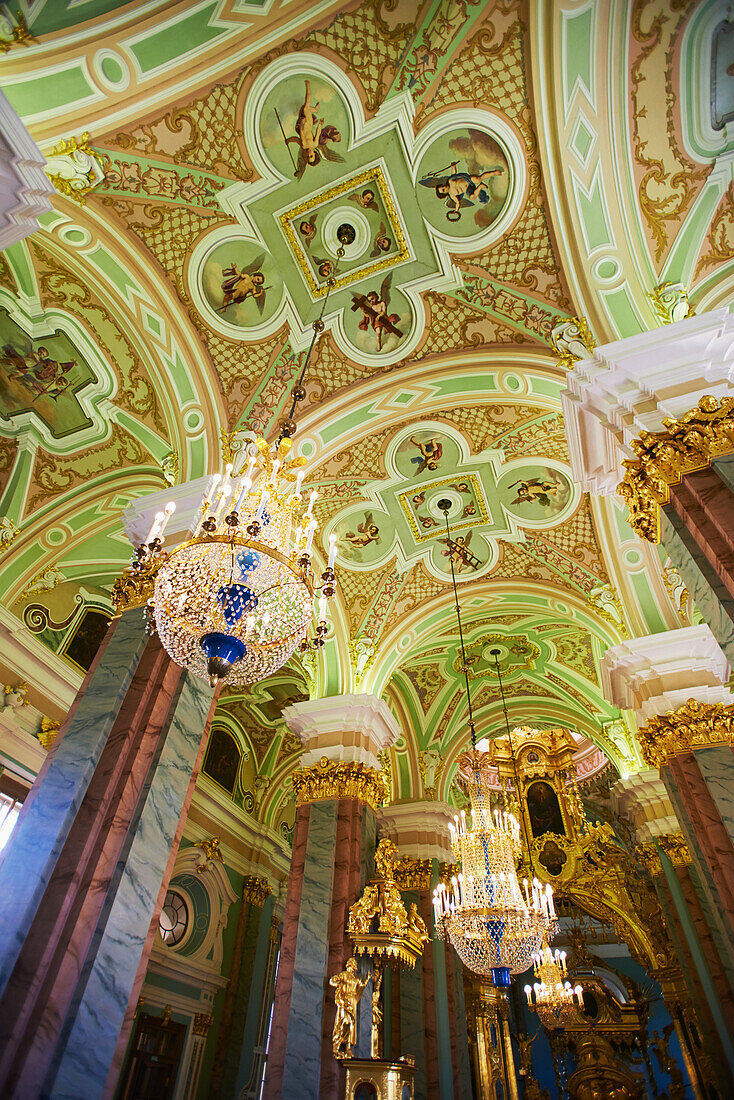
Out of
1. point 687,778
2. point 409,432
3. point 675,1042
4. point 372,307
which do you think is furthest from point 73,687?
point 675,1042

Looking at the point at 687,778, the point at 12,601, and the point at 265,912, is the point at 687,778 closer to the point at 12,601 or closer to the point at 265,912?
the point at 12,601

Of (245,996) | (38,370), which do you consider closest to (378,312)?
(38,370)

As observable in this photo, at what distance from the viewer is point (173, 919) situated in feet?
37.0

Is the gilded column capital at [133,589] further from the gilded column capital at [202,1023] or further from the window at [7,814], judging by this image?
the gilded column capital at [202,1023]

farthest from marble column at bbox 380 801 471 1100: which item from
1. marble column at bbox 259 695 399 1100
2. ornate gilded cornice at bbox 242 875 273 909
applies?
ornate gilded cornice at bbox 242 875 273 909

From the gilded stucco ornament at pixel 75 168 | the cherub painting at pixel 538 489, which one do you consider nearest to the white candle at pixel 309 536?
the gilded stucco ornament at pixel 75 168

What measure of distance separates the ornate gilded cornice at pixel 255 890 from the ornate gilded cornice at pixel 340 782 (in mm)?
6285

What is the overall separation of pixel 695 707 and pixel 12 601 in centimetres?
890

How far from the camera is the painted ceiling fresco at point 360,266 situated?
528 centimetres

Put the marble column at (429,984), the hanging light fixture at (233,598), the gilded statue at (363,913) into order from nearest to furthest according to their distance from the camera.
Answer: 1. the hanging light fixture at (233,598)
2. the gilded statue at (363,913)
3. the marble column at (429,984)

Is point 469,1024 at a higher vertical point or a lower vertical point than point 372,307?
lower

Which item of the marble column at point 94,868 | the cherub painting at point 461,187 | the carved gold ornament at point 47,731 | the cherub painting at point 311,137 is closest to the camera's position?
the marble column at point 94,868

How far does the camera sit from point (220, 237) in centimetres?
651

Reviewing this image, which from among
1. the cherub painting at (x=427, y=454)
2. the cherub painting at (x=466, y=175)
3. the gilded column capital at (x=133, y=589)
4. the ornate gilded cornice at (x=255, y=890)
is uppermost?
the cherub painting at (x=427, y=454)
